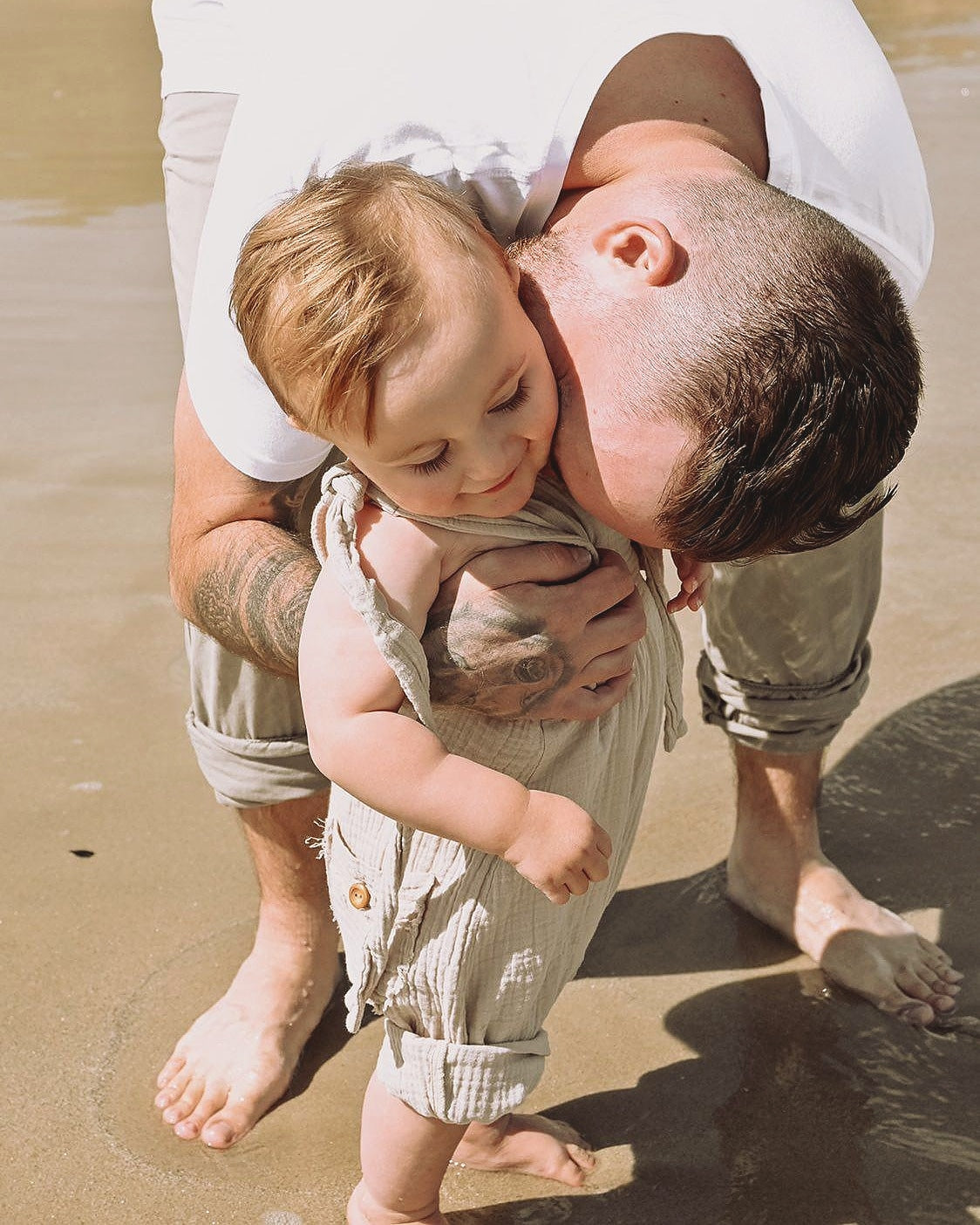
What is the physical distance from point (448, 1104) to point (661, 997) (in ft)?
2.31

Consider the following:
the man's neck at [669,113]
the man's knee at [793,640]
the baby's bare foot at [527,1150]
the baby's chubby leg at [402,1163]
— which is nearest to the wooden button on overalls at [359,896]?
the baby's chubby leg at [402,1163]

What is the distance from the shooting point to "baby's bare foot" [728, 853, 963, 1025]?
2.34 m

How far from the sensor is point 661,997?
7.82ft

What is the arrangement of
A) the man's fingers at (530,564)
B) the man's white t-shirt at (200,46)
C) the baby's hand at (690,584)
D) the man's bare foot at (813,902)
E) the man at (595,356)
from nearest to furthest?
the man at (595,356) < the man's fingers at (530,564) < the baby's hand at (690,584) < the man's white t-shirt at (200,46) < the man's bare foot at (813,902)

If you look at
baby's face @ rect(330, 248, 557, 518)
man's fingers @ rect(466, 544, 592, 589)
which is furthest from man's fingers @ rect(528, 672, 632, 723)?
baby's face @ rect(330, 248, 557, 518)

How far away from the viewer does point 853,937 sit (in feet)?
7.98


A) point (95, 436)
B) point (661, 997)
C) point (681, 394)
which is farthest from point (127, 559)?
point (681, 394)

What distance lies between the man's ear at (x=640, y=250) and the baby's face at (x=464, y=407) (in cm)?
11

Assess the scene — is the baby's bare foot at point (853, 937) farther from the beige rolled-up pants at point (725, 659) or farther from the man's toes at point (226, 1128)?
the man's toes at point (226, 1128)

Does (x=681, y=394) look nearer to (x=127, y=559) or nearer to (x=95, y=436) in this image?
(x=127, y=559)

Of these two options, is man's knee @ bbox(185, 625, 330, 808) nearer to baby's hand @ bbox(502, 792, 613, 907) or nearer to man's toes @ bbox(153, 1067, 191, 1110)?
man's toes @ bbox(153, 1067, 191, 1110)

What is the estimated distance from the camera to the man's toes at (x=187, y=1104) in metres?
2.16

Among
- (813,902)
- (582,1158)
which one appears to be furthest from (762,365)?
(813,902)

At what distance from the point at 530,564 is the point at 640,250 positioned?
1.18ft
